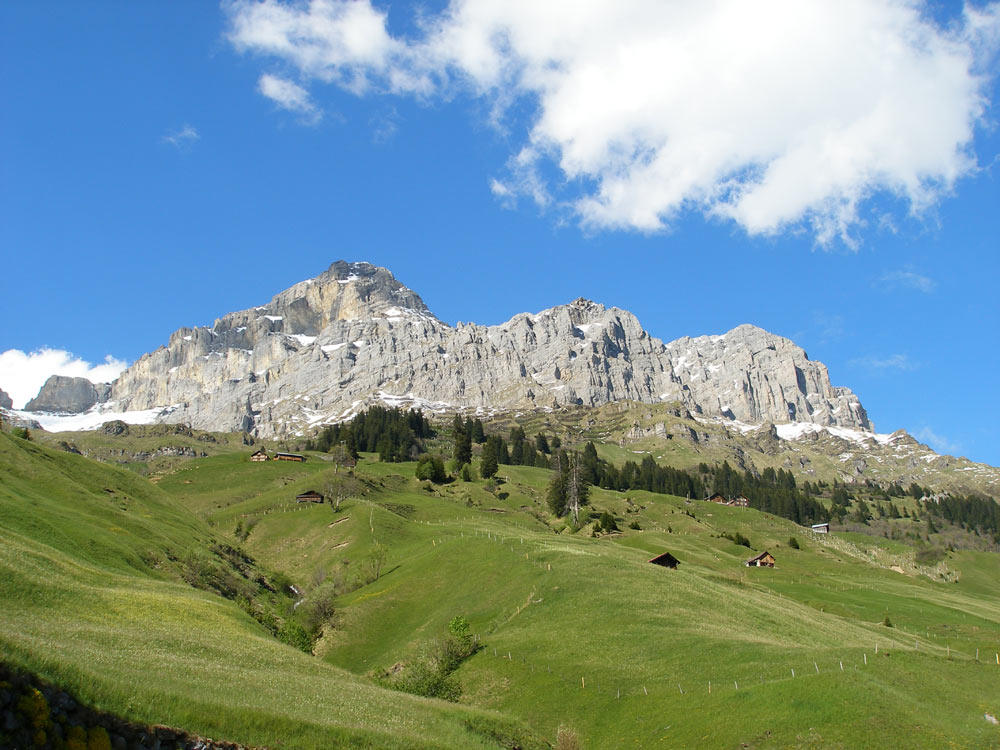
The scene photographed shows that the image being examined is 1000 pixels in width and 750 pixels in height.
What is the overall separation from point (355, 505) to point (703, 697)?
90.9 m

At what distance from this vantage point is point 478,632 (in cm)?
6475

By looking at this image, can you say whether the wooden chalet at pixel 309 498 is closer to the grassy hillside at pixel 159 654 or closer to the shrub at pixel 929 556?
the grassy hillside at pixel 159 654

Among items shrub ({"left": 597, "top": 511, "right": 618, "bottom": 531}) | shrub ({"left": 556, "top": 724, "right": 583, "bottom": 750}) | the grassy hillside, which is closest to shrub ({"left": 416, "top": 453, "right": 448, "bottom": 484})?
shrub ({"left": 597, "top": 511, "right": 618, "bottom": 531})

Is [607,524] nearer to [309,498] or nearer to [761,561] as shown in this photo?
[761,561]

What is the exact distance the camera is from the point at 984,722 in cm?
3403

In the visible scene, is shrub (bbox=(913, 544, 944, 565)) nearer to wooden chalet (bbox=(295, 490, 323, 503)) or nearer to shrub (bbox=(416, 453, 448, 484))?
shrub (bbox=(416, 453, 448, 484))

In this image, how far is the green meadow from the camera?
95.0 ft

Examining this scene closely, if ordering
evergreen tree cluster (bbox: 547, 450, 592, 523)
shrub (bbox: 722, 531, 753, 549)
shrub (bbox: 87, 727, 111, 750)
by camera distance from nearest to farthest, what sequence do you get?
shrub (bbox: 87, 727, 111, 750) → shrub (bbox: 722, 531, 753, 549) → evergreen tree cluster (bbox: 547, 450, 592, 523)

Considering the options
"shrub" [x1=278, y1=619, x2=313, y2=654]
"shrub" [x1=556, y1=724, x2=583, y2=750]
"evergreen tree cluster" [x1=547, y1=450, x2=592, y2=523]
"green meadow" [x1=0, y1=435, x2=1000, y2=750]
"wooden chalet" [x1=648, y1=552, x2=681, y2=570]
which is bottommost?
"shrub" [x1=278, y1=619, x2=313, y2=654]

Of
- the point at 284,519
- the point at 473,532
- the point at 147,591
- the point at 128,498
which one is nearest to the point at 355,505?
the point at 284,519

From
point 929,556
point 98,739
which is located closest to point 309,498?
point 98,739

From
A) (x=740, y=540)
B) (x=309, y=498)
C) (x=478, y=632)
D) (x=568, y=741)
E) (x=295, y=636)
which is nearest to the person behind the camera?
(x=568, y=741)

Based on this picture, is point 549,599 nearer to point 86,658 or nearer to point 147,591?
point 147,591

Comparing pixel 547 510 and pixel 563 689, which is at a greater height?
pixel 547 510
